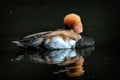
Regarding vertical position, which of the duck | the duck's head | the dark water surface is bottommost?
the dark water surface

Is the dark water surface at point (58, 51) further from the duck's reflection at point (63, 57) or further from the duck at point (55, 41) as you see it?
the duck at point (55, 41)

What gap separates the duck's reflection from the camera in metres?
6.39

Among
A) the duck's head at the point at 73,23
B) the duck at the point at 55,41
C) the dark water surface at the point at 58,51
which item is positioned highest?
the duck's head at the point at 73,23

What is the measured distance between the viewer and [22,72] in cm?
633

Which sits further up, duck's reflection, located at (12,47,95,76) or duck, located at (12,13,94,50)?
duck, located at (12,13,94,50)

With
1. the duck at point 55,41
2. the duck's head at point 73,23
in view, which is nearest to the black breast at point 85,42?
the duck at point 55,41

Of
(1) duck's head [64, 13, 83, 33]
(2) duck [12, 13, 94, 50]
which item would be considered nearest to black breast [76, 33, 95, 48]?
(2) duck [12, 13, 94, 50]

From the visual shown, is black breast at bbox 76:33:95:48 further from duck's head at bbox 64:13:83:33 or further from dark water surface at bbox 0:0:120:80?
duck's head at bbox 64:13:83:33

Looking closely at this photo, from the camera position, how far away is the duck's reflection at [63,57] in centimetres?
639

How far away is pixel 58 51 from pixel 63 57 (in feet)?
1.15

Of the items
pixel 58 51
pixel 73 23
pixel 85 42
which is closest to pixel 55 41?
pixel 58 51

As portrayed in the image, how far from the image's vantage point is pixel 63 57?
6.89m

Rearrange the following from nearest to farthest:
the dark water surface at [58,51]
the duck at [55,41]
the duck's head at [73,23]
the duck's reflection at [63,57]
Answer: the dark water surface at [58,51] → the duck's reflection at [63,57] → the duck at [55,41] → the duck's head at [73,23]

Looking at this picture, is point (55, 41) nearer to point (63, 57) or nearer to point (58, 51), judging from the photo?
point (58, 51)
